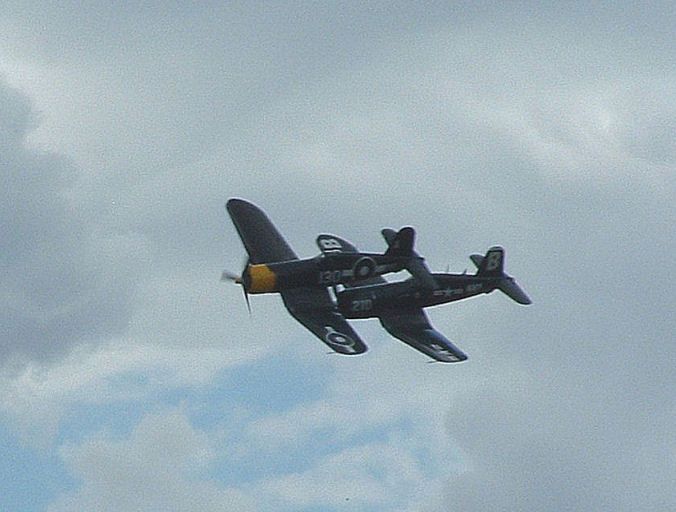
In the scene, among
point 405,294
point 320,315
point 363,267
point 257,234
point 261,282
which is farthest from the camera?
point 257,234

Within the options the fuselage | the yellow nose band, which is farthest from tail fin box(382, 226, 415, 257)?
the yellow nose band

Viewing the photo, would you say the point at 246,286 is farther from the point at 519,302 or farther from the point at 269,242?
the point at 519,302

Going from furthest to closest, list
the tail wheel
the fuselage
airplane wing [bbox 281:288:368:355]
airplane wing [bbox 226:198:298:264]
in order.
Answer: airplane wing [bbox 226:198:298:264] → the fuselage → the tail wheel → airplane wing [bbox 281:288:368:355]

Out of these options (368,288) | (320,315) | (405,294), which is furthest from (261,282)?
(405,294)

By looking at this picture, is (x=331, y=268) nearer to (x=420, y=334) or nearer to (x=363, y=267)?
(x=363, y=267)

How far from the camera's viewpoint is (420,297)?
4596 inches

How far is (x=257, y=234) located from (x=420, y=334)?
580 inches

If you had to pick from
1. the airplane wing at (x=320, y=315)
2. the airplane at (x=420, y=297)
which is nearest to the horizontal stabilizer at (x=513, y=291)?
the airplane at (x=420, y=297)

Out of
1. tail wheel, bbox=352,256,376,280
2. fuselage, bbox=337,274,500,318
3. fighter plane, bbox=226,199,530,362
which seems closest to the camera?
fighter plane, bbox=226,199,530,362

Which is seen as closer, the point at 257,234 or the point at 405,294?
the point at 405,294

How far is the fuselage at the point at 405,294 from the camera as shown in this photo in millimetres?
114938

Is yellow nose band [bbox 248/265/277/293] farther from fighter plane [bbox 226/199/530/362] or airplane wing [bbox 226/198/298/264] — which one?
airplane wing [bbox 226/198/298/264]

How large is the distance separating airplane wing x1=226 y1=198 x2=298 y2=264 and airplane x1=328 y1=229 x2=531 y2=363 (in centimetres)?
457

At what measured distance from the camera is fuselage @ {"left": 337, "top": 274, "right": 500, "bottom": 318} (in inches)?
4525
